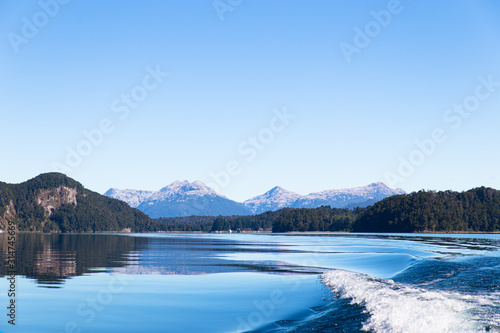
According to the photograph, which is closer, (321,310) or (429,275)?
(321,310)

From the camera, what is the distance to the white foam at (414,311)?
1611 centimetres

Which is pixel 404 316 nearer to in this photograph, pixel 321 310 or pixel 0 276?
pixel 321 310

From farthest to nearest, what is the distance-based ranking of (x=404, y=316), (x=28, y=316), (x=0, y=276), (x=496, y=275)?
(x=0, y=276) → (x=496, y=275) → (x=28, y=316) → (x=404, y=316)

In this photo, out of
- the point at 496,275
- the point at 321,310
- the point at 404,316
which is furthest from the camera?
the point at 496,275

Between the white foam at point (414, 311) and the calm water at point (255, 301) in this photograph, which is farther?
the calm water at point (255, 301)

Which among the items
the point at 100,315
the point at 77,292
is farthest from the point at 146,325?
the point at 77,292

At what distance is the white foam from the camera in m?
16.1

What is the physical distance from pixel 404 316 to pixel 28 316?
17.4m

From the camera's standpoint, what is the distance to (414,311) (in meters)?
17.7

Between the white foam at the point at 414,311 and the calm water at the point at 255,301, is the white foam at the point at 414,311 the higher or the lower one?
the higher one

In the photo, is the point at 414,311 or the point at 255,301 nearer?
the point at 414,311

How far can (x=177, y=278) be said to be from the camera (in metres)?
35.0

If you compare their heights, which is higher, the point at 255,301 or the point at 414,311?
the point at 414,311

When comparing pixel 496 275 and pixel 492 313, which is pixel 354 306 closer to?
pixel 492 313
